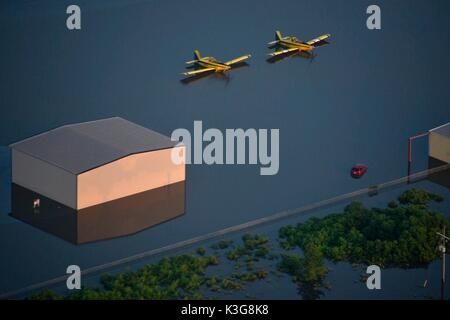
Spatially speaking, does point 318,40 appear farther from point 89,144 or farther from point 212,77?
point 89,144

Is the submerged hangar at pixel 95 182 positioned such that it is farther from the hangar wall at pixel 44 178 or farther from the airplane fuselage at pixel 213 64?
the airplane fuselage at pixel 213 64

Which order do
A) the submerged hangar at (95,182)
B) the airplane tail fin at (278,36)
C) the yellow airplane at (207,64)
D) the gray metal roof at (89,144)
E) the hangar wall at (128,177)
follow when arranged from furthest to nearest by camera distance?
the airplane tail fin at (278,36) < the yellow airplane at (207,64) < the gray metal roof at (89,144) < the hangar wall at (128,177) < the submerged hangar at (95,182)

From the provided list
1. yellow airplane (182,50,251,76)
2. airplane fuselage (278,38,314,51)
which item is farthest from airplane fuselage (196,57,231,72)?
airplane fuselage (278,38,314,51)

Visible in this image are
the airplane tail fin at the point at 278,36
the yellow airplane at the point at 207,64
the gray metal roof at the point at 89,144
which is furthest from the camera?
the airplane tail fin at the point at 278,36

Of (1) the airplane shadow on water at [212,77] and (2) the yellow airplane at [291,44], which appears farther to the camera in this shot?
(2) the yellow airplane at [291,44]

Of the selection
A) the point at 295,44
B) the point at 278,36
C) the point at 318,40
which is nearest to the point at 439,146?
the point at 295,44

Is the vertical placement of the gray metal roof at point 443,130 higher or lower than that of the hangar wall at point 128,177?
higher

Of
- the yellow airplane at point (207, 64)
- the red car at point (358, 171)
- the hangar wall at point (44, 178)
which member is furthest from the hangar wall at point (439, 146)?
the hangar wall at point (44, 178)
